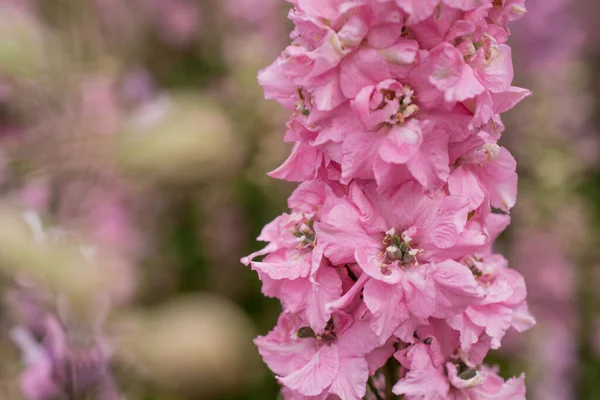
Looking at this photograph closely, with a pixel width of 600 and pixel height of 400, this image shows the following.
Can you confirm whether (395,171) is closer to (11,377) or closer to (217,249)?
(11,377)

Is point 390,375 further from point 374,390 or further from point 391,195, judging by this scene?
point 391,195

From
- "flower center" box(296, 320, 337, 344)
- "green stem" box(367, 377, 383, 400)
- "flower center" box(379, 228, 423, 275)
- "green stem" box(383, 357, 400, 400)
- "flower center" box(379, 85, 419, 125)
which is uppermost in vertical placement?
"flower center" box(379, 85, 419, 125)

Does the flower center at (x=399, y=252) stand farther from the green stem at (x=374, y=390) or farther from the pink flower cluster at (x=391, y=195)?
the green stem at (x=374, y=390)

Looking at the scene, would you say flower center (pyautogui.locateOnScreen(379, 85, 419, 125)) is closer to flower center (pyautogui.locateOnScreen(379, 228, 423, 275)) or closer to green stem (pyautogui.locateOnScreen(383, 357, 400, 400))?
flower center (pyautogui.locateOnScreen(379, 228, 423, 275))

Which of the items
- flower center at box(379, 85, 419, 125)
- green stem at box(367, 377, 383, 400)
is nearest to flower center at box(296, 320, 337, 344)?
green stem at box(367, 377, 383, 400)

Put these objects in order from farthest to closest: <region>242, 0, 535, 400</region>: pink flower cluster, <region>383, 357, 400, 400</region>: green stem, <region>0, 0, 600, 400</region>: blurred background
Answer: <region>383, 357, 400, 400</region>: green stem
<region>242, 0, 535, 400</region>: pink flower cluster
<region>0, 0, 600, 400</region>: blurred background

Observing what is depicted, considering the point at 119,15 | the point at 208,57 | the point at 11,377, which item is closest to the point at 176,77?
the point at 208,57

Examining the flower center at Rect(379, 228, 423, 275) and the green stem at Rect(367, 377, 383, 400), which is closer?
the flower center at Rect(379, 228, 423, 275)

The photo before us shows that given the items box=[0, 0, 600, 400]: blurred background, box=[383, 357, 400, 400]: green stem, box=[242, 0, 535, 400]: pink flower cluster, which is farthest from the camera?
box=[383, 357, 400, 400]: green stem
